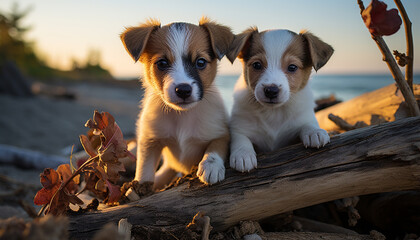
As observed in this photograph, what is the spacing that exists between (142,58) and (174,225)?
55.2 inches

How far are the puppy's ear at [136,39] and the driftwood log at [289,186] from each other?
1095 mm

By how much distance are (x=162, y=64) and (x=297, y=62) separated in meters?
1.09

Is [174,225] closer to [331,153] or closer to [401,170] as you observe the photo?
[331,153]

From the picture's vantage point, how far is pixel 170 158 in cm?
285

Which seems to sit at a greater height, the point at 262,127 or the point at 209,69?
the point at 209,69

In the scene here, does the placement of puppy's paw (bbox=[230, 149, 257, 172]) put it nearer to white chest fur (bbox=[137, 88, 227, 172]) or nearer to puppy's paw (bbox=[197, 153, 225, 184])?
puppy's paw (bbox=[197, 153, 225, 184])

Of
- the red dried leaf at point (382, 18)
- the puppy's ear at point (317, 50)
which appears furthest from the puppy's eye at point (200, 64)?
the red dried leaf at point (382, 18)

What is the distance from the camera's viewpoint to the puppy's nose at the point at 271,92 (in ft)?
7.60

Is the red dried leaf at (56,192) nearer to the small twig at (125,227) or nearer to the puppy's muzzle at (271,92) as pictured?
the small twig at (125,227)

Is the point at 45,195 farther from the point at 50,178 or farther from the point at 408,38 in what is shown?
the point at 408,38

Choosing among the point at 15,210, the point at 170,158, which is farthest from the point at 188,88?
the point at 15,210

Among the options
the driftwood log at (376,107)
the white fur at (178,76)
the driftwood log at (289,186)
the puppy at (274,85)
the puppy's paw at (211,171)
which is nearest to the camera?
the driftwood log at (289,186)

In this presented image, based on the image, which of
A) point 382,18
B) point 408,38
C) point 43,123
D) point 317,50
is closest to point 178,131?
point 317,50

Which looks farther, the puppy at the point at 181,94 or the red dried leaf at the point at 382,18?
the puppy at the point at 181,94
